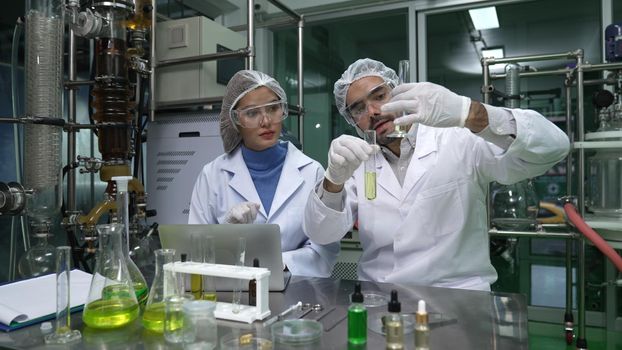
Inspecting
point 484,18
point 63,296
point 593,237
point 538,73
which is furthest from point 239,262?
point 484,18

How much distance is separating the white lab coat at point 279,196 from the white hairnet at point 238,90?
0.09 m

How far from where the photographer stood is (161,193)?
2.25 metres

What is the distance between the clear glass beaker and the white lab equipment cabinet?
5.14 ft

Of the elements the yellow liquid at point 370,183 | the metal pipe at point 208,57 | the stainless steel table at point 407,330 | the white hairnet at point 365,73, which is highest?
the metal pipe at point 208,57

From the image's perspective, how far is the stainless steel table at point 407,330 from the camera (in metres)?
0.76

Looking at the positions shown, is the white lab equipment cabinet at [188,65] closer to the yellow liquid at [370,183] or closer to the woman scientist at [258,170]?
the woman scientist at [258,170]

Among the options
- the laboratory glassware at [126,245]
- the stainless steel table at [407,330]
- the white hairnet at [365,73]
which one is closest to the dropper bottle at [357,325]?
the stainless steel table at [407,330]

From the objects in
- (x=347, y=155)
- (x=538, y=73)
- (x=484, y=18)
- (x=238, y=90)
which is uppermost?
(x=484, y=18)

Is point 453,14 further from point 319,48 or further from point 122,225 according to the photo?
point 122,225

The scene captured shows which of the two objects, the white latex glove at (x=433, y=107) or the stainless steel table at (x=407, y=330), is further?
the white latex glove at (x=433, y=107)

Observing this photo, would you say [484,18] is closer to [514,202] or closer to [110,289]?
[514,202]

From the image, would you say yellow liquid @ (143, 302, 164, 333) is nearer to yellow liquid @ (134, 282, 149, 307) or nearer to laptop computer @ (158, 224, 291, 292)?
yellow liquid @ (134, 282, 149, 307)

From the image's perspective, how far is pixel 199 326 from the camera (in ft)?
2.51

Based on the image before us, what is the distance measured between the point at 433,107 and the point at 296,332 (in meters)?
0.70
